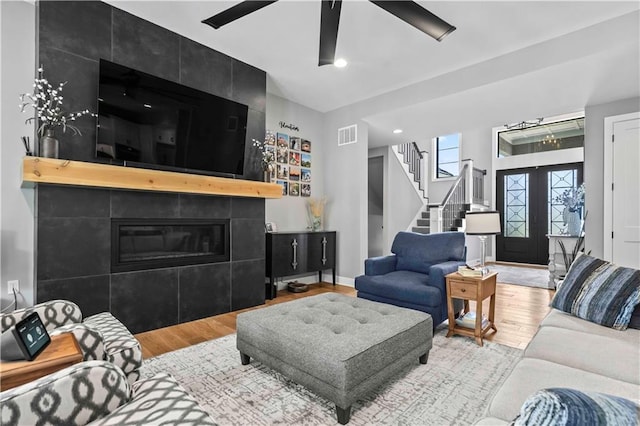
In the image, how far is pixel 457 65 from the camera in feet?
12.6

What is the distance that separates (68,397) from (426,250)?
3.34m

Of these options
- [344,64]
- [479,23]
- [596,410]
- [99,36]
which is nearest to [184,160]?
[99,36]

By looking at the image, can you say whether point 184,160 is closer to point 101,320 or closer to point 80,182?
point 80,182

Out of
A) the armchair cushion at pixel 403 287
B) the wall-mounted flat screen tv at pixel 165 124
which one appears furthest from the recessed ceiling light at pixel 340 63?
the armchair cushion at pixel 403 287

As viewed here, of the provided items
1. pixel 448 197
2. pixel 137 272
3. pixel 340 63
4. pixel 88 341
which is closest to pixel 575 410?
pixel 88 341

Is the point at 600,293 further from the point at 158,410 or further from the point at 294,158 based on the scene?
the point at 294,158

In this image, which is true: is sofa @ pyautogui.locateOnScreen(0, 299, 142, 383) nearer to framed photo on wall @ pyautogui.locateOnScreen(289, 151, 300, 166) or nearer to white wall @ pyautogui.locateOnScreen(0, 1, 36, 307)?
white wall @ pyautogui.locateOnScreen(0, 1, 36, 307)

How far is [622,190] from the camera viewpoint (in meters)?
3.87

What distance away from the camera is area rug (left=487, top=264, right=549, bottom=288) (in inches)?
218

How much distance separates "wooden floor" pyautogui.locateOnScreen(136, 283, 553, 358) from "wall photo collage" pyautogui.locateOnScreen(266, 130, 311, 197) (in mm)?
1677

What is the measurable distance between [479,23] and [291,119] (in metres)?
2.85

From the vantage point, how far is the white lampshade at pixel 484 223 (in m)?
3.07

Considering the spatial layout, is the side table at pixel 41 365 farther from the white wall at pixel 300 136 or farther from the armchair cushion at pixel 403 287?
the white wall at pixel 300 136

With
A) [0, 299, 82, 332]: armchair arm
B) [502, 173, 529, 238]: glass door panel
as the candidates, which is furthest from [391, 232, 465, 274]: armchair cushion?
[502, 173, 529, 238]: glass door panel
